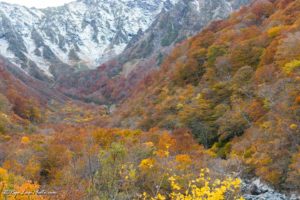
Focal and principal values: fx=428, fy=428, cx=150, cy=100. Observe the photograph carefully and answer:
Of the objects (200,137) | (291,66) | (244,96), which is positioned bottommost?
(200,137)

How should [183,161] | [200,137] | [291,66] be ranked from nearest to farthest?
1. [183,161]
2. [291,66]
3. [200,137]

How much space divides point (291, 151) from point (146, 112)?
41509mm

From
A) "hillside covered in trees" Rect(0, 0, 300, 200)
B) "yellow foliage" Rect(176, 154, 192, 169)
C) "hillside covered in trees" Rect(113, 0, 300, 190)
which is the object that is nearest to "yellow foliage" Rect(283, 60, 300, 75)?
"hillside covered in trees" Rect(113, 0, 300, 190)

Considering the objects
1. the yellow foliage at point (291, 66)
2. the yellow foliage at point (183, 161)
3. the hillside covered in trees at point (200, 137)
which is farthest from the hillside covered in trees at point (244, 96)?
the yellow foliage at point (183, 161)

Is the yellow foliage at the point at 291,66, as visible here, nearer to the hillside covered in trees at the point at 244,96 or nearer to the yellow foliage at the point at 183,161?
the hillside covered in trees at the point at 244,96

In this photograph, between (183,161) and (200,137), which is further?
(200,137)

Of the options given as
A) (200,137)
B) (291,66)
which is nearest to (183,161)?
(291,66)

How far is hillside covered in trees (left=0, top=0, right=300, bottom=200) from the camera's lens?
18.8 meters

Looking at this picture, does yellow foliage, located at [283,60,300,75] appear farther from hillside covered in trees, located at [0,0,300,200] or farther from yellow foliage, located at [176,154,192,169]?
yellow foliage, located at [176,154,192,169]

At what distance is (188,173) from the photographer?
2952cm

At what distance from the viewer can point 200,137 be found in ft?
174

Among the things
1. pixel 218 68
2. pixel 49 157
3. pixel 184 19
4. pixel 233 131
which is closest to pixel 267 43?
pixel 218 68

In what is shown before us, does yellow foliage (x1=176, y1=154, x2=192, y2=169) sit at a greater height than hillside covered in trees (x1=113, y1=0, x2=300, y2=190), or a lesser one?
lesser

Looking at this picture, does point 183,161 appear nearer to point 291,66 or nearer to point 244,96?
point 291,66
